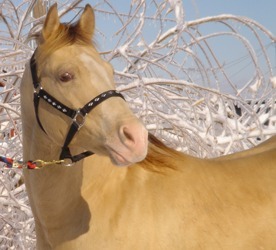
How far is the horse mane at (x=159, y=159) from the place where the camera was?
2332mm

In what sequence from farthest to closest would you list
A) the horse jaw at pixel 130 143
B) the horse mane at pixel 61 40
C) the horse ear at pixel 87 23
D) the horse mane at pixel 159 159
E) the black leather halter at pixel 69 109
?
1. the horse mane at pixel 159 159
2. the horse ear at pixel 87 23
3. the horse mane at pixel 61 40
4. the black leather halter at pixel 69 109
5. the horse jaw at pixel 130 143

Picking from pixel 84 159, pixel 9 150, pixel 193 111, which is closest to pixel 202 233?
pixel 84 159

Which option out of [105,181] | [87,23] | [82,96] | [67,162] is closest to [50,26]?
[87,23]

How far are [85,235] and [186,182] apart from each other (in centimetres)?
55

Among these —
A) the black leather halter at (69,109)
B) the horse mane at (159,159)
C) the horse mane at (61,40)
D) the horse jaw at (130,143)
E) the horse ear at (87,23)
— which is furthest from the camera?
the horse mane at (159,159)

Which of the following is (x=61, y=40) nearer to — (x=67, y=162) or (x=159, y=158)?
(x=67, y=162)

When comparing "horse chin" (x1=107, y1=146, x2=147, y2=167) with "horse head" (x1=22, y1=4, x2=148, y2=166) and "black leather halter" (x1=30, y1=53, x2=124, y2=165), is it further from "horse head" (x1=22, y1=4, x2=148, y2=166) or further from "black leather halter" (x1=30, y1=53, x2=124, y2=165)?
"black leather halter" (x1=30, y1=53, x2=124, y2=165)

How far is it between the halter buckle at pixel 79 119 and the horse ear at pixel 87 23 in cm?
42

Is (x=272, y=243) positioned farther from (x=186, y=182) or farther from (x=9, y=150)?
(x=9, y=150)

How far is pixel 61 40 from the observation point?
6.63 feet

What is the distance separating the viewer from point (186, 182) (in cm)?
232

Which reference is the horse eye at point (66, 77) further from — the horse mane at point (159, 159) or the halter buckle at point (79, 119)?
the horse mane at point (159, 159)

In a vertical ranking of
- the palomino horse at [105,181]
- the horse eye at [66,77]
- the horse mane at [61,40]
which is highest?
the horse mane at [61,40]

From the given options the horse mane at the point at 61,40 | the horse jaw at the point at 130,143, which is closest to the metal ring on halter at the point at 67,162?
the horse jaw at the point at 130,143
